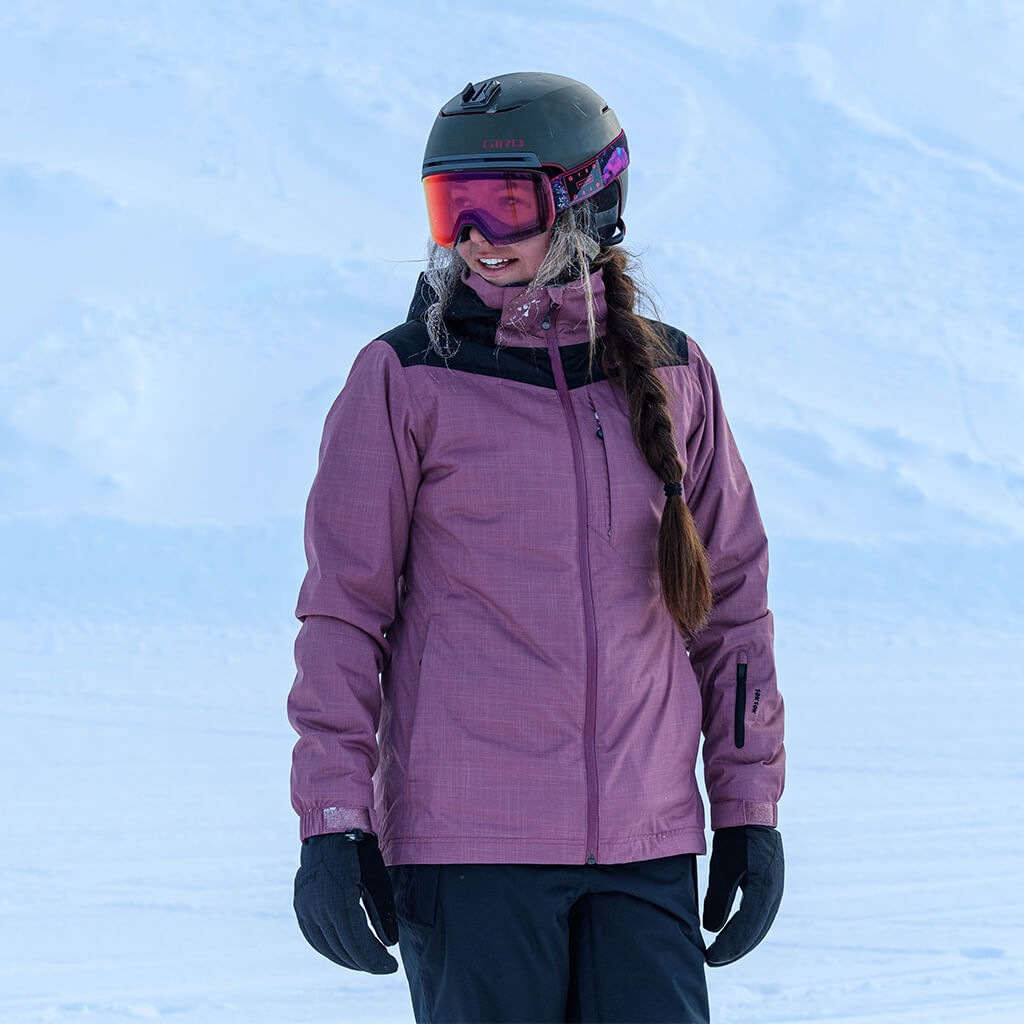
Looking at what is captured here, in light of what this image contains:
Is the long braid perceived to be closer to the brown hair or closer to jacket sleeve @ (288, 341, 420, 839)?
the brown hair

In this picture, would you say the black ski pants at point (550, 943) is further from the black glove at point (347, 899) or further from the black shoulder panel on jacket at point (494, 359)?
the black shoulder panel on jacket at point (494, 359)

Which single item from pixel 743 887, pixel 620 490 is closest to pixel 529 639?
pixel 620 490

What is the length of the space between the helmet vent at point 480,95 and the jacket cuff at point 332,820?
977 millimetres

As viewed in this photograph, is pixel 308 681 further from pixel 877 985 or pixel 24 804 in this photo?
pixel 24 804

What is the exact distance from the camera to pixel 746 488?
2031mm

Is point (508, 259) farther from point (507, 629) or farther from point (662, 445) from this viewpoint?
point (507, 629)

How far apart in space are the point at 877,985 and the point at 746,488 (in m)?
1.97

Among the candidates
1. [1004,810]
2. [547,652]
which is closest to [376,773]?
[547,652]

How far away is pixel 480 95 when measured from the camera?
2012 millimetres

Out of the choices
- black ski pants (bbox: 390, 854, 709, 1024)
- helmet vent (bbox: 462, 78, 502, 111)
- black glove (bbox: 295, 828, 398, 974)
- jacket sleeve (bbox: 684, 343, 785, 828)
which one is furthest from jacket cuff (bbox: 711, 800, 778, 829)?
helmet vent (bbox: 462, 78, 502, 111)

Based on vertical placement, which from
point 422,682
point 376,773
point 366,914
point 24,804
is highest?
point 422,682

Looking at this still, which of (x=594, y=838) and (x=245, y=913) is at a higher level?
(x=594, y=838)

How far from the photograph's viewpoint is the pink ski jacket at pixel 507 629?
1.72 m

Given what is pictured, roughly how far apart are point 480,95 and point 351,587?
73 cm
